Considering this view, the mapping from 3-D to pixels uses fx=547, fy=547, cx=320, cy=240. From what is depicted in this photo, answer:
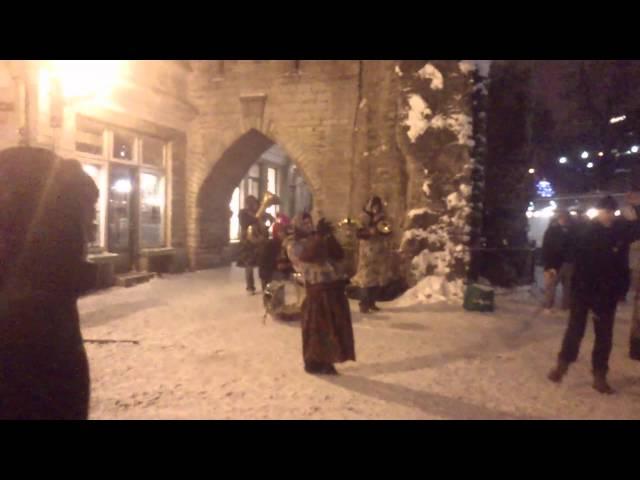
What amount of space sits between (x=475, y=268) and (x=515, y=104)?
4490 mm

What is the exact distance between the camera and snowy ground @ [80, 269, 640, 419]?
4.74 metres

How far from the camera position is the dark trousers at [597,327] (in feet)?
17.4

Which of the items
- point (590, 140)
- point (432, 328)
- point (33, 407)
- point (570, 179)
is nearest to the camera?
point (33, 407)

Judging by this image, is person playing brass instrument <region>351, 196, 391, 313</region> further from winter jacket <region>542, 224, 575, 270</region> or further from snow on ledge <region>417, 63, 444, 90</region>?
snow on ledge <region>417, 63, 444, 90</region>

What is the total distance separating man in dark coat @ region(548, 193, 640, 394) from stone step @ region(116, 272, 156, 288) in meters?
8.94

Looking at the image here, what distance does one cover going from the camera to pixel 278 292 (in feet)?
28.0

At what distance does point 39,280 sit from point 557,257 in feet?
24.4

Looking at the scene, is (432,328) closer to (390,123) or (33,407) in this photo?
(390,123)

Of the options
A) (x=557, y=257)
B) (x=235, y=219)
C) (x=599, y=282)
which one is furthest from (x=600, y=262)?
(x=235, y=219)

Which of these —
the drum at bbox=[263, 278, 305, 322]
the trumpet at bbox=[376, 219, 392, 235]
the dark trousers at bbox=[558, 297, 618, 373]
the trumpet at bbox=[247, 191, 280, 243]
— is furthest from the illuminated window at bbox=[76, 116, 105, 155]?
the dark trousers at bbox=[558, 297, 618, 373]

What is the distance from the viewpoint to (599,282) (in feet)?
17.4

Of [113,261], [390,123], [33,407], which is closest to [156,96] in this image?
[113,261]

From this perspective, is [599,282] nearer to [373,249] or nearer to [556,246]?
[556,246]

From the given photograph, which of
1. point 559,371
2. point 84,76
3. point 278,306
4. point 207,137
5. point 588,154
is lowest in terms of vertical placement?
point 559,371
